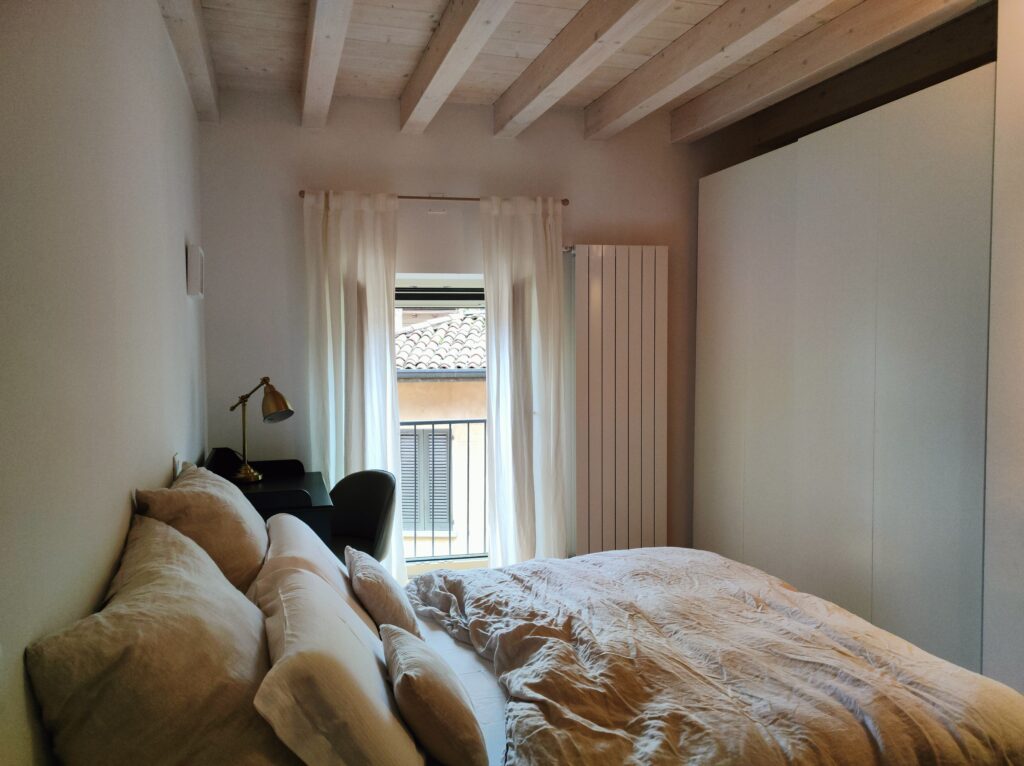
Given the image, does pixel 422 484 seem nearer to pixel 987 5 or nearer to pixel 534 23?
pixel 534 23

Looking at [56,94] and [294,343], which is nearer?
[56,94]

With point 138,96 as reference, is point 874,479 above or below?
below

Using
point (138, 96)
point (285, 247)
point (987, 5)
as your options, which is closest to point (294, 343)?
point (285, 247)

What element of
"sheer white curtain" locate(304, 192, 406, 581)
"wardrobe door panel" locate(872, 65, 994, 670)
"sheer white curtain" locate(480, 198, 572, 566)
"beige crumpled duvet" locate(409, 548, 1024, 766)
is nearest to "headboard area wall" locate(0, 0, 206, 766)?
"beige crumpled duvet" locate(409, 548, 1024, 766)

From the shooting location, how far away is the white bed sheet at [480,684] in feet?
5.79

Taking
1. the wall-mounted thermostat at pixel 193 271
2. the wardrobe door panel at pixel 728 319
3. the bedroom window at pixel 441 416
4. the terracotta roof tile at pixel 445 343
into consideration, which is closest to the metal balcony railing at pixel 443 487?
the bedroom window at pixel 441 416

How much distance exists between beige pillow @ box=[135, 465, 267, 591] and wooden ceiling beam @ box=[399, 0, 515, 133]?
6.00 ft

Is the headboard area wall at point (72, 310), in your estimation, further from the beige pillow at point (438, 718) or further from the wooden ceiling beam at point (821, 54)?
the wooden ceiling beam at point (821, 54)

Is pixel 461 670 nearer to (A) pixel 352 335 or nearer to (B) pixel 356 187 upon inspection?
(A) pixel 352 335

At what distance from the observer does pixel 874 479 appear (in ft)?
10.5

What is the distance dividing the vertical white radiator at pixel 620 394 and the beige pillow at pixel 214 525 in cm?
253

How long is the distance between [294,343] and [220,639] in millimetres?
2860

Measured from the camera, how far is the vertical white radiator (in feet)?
14.2

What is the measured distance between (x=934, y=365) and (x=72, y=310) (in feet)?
9.17
